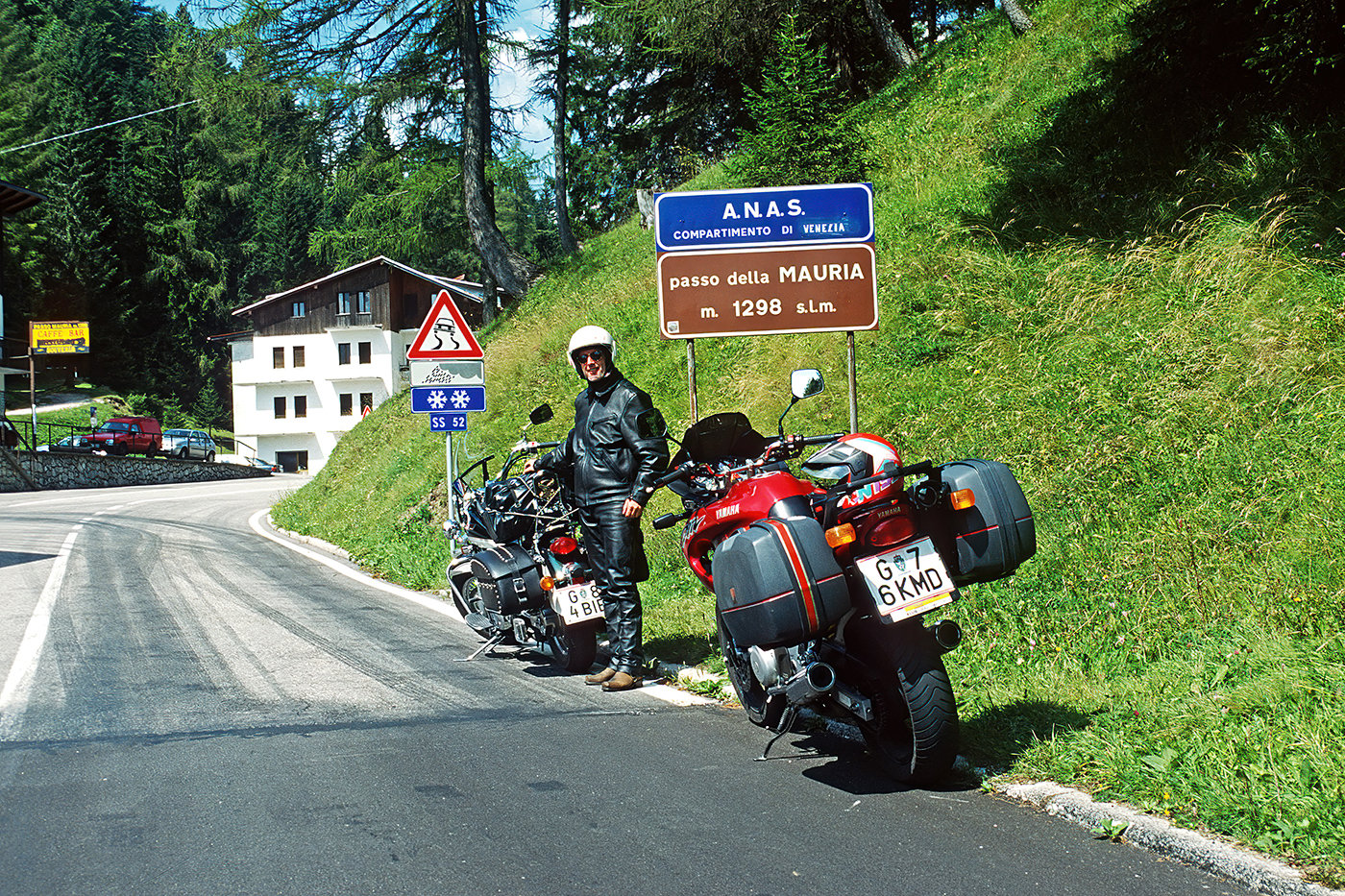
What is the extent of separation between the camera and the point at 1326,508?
6207 mm

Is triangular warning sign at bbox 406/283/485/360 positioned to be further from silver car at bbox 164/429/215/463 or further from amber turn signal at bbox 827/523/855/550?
silver car at bbox 164/429/215/463

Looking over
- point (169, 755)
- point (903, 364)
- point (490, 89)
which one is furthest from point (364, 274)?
point (169, 755)

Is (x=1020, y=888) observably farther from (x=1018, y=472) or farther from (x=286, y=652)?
(x=286, y=652)

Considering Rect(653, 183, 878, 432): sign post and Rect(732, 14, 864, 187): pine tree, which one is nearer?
Rect(653, 183, 878, 432): sign post

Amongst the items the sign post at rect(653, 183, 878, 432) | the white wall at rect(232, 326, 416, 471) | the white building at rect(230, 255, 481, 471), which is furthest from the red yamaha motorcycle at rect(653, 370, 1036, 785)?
the white wall at rect(232, 326, 416, 471)

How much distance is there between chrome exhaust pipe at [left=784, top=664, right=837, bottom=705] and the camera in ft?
14.1

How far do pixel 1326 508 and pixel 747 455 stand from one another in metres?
3.46

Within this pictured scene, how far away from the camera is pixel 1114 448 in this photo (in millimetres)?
7844

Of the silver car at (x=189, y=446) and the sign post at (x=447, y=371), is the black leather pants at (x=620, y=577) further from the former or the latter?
the silver car at (x=189, y=446)

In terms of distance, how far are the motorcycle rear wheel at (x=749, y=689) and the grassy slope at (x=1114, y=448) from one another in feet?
2.87

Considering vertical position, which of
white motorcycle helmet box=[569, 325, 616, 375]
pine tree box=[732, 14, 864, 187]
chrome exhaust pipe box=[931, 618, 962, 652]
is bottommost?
chrome exhaust pipe box=[931, 618, 962, 652]

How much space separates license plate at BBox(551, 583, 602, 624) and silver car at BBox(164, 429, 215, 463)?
51737 mm

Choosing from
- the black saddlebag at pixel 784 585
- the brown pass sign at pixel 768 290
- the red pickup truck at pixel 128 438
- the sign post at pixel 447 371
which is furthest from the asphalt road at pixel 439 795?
the red pickup truck at pixel 128 438

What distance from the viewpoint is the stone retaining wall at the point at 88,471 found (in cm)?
4066
